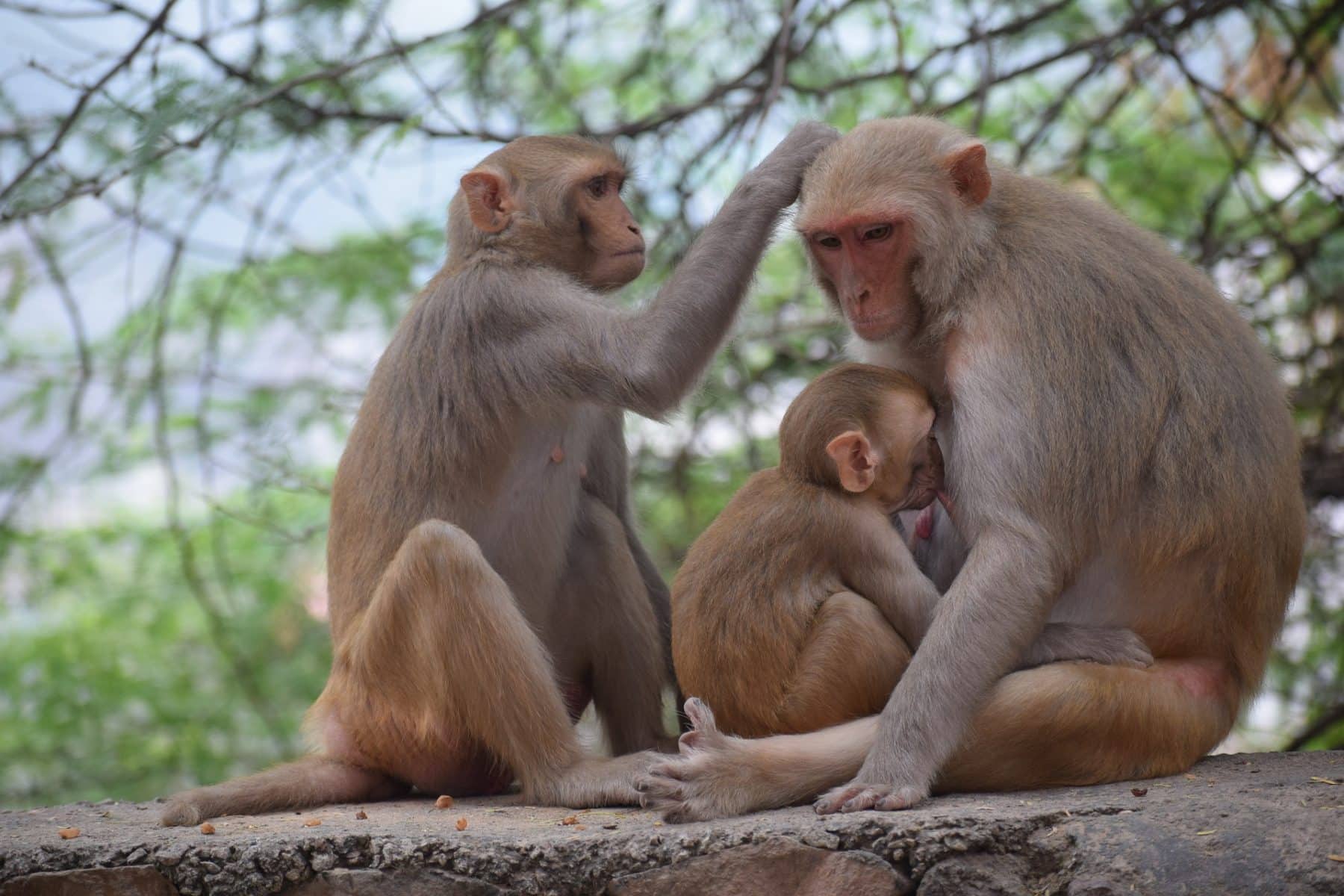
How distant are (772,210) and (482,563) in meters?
1.54

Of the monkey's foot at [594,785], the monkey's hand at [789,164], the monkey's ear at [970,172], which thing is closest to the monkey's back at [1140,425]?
the monkey's ear at [970,172]

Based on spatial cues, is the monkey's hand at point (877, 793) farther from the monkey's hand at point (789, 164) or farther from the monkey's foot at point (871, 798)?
the monkey's hand at point (789, 164)

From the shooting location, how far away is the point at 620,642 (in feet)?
16.8

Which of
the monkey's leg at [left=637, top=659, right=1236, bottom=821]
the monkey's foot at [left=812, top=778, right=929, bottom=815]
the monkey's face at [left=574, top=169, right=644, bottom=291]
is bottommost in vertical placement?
the monkey's foot at [left=812, top=778, right=929, bottom=815]

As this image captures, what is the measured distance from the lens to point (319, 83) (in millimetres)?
7363

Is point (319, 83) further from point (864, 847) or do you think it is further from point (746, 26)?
point (864, 847)

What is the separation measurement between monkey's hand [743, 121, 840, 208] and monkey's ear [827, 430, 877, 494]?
0.96 meters

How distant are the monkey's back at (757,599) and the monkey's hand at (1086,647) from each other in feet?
1.94

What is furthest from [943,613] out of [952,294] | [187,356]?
[187,356]

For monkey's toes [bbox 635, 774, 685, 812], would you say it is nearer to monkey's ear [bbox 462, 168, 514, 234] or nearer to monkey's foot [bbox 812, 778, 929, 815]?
monkey's foot [bbox 812, 778, 929, 815]

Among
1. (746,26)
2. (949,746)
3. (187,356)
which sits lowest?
(949,746)

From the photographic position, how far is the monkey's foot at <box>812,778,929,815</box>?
365 centimetres

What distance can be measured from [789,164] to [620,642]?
1792mm

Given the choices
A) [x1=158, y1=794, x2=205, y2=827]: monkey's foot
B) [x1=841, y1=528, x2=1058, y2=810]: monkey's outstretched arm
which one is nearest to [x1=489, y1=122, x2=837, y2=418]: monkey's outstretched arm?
[x1=841, y1=528, x2=1058, y2=810]: monkey's outstretched arm
